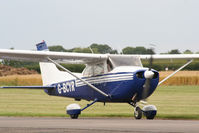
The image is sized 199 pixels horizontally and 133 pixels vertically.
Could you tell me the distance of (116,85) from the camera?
57.8 ft

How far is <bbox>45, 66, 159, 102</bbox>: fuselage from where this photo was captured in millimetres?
16734

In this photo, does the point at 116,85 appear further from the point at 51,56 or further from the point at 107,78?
the point at 51,56

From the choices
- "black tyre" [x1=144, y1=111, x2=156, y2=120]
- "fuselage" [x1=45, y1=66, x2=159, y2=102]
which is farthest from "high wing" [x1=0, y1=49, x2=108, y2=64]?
"black tyre" [x1=144, y1=111, x2=156, y2=120]

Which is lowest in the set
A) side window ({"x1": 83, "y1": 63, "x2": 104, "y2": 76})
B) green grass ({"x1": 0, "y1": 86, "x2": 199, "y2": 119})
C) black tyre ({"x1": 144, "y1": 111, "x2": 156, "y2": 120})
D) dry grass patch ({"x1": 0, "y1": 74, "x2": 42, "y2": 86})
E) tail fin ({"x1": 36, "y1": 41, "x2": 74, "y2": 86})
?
dry grass patch ({"x1": 0, "y1": 74, "x2": 42, "y2": 86})

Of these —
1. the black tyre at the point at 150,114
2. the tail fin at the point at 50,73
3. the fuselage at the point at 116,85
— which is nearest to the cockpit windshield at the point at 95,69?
the fuselage at the point at 116,85

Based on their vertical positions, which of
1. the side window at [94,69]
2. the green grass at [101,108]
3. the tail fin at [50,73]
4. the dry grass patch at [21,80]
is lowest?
the dry grass patch at [21,80]

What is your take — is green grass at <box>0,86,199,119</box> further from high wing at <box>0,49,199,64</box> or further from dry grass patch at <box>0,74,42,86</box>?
dry grass patch at <box>0,74,42,86</box>

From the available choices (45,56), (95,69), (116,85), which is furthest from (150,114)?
(45,56)

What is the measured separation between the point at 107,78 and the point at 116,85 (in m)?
0.62

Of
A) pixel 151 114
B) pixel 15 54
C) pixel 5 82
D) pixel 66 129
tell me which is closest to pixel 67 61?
Answer: pixel 15 54

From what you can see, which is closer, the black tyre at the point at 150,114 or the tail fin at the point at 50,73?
the black tyre at the point at 150,114

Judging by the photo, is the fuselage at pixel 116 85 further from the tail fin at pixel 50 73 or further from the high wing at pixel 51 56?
the tail fin at pixel 50 73

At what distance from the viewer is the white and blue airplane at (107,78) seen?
16812mm

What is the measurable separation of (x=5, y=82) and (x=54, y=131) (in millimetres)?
46702
